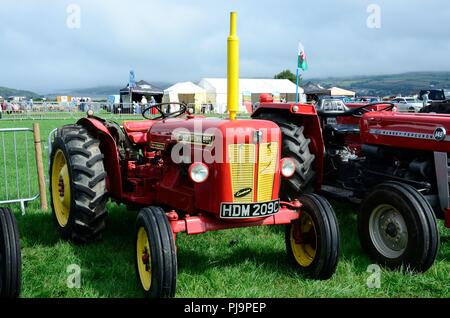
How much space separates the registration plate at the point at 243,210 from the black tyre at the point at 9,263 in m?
1.41

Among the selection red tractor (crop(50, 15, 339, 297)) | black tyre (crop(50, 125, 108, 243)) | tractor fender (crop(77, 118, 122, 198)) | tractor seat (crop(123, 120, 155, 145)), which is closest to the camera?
red tractor (crop(50, 15, 339, 297))

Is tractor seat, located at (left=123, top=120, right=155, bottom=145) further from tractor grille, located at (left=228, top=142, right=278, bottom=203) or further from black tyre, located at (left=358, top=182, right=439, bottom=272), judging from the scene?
black tyre, located at (left=358, top=182, right=439, bottom=272)

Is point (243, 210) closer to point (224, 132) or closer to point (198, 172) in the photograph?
point (198, 172)

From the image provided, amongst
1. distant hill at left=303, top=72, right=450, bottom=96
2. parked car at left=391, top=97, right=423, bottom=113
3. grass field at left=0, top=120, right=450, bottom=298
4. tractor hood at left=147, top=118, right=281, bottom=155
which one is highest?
distant hill at left=303, top=72, right=450, bottom=96

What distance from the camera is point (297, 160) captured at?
5066 millimetres


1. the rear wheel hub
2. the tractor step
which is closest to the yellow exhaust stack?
the rear wheel hub

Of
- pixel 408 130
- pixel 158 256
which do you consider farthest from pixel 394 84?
pixel 158 256

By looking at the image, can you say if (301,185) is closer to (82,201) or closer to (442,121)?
(442,121)

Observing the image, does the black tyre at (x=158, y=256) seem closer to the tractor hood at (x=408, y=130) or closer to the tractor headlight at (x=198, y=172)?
the tractor headlight at (x=198, y=172)

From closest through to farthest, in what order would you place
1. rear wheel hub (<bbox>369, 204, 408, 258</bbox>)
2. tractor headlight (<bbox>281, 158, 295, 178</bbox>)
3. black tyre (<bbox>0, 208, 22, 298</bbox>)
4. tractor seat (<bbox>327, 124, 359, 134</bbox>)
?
black tyre (<bbox>0, 208, 22, 298</bbox>), tractor headlight (<bbox>281, 158, 295, 178</bbox>), rear wheel hub (<bbox>369, 204, 408, 258</bbox>), tractor seat (<bbox>327, 124, 359, 134</bbox>)

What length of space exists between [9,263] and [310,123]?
3533 mm

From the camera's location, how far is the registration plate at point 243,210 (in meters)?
3.45

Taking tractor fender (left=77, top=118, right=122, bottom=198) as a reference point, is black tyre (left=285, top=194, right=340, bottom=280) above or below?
below

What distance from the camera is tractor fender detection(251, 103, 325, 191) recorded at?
5359 mm
